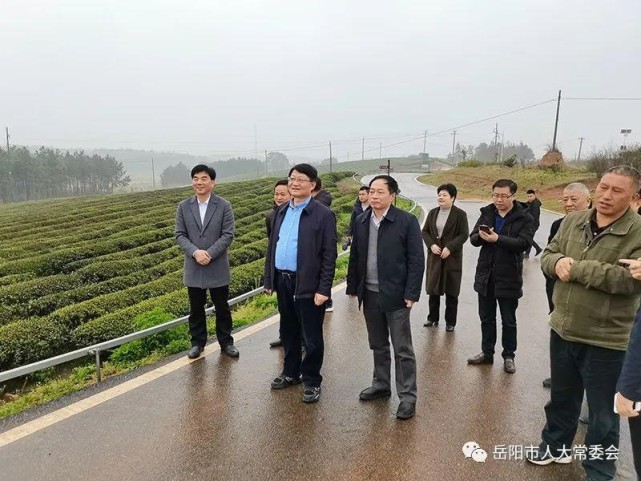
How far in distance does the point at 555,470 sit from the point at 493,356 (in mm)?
1653

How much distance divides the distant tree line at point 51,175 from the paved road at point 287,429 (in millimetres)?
63363

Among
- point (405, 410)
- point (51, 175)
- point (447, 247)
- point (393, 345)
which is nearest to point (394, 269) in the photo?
point (393, 345)

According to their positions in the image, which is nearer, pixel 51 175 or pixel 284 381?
pixel 284 381

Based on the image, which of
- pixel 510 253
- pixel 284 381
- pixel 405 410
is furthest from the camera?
pixel 510 253

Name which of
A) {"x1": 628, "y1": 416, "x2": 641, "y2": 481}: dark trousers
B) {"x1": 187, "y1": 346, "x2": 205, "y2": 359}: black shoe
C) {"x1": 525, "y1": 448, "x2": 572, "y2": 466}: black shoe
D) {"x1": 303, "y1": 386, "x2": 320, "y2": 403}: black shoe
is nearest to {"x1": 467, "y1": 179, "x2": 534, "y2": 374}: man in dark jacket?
{"x1": 525, "y1": 448, "x2": 572, "y2": 466}: black shoe

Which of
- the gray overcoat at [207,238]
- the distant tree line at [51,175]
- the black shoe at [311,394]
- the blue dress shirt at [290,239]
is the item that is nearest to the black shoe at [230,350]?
the gray overcoat at [207,238]

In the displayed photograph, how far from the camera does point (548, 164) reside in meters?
34.9

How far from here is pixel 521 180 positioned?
3075 centimetres

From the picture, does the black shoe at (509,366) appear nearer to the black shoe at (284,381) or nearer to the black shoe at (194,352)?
the black shoe at (284,381)

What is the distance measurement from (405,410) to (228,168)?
113 metres

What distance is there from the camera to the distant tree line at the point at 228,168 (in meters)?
96.8

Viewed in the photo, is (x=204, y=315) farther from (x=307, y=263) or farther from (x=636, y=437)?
(x=636, y=437)

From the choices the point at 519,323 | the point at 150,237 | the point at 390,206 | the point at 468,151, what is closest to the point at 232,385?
the point at 390,206

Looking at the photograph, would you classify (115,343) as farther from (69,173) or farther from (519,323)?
(69,173)
